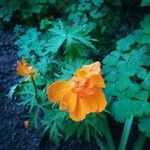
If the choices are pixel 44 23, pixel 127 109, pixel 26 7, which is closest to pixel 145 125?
pixel 127 109

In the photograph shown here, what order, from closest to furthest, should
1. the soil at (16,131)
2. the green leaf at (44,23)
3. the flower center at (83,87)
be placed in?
the flower center at (83,87), the soil at (16,131), the green leaf at (44,23)

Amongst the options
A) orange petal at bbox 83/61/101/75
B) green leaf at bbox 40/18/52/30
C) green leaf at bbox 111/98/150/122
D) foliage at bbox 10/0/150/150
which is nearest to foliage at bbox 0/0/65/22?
foliage at bbox 10/0/150/150

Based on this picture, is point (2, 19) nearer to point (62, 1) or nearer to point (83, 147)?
point (62, 1)

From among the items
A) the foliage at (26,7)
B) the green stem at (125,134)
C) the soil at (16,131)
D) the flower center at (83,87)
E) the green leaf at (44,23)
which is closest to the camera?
the flower center at (83,87)

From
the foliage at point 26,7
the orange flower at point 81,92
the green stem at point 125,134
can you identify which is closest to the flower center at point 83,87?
the orange flower at point 81,92

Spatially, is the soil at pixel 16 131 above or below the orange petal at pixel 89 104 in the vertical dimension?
below

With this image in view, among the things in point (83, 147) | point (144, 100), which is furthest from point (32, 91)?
point (144, 100)

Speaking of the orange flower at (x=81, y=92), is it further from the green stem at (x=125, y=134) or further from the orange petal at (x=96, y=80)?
the green stem at (x=125, y=134)
